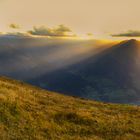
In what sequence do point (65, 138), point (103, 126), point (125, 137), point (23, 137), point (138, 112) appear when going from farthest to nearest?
point (138, 112) → point (103, 126) → point (125, 137) → point (65, 138) → point (23, 137)

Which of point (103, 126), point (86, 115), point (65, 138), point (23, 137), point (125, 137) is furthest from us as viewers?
point (86, 115)

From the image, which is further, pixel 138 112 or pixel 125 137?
pixel 138 112

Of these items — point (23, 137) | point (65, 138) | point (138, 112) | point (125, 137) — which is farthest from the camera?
point (138, 112)

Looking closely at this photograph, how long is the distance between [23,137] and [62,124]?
6.28 metres

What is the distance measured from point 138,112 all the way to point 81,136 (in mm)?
19219

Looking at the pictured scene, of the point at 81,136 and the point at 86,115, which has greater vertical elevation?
the point at 86,115

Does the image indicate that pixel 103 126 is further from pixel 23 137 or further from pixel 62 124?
pixel 23 137

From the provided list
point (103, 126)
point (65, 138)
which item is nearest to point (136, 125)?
point (103, 126)

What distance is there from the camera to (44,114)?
114 feet

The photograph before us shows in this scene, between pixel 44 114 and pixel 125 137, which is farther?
pixel 44 114

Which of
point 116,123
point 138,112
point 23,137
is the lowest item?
point 23,137

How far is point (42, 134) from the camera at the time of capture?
94.8 feet

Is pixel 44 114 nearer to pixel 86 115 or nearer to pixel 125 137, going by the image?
pixel 86 115

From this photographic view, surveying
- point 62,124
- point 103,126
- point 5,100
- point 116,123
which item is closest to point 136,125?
point 116,123
